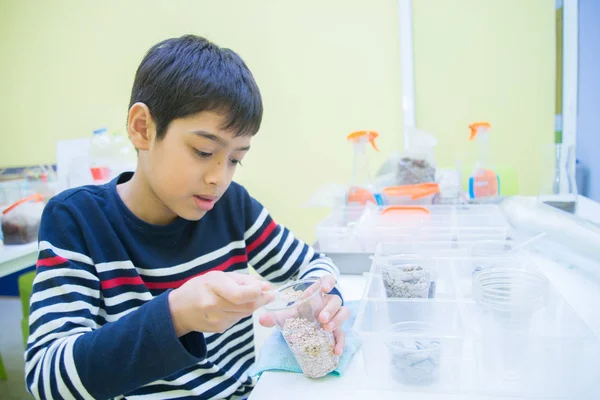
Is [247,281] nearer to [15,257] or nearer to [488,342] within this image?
[488,342]

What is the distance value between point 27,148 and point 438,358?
8.97 ft

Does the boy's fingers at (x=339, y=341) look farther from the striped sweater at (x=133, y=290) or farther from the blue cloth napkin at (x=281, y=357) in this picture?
the striped sweater at (x=133, y=290)

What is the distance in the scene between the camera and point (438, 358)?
55cm

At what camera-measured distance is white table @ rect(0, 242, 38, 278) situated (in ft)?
4.37

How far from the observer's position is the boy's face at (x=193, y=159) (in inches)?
27.0

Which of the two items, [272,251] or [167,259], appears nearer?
[167,259]

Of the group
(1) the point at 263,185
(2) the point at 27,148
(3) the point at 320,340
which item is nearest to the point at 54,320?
(3) the point at 320,340

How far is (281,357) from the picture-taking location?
63 cm

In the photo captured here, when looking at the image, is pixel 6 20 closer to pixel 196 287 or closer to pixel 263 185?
pixel 263 185

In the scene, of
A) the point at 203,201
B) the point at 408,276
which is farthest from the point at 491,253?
the point at 203,201

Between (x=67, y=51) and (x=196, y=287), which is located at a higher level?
(x=67, y=51)

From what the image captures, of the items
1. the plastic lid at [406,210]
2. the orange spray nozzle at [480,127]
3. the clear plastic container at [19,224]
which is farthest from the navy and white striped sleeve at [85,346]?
the orange spray nozzle at [480,127]

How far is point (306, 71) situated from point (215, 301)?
62.3 inches

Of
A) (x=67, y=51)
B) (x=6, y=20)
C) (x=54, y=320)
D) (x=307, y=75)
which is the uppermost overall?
(x=6, y=20)
